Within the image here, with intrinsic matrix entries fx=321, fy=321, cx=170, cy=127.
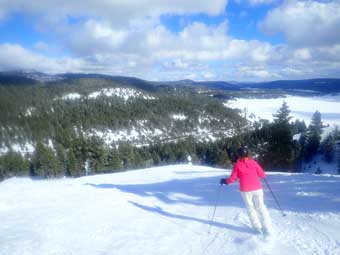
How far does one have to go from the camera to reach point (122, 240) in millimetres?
8219

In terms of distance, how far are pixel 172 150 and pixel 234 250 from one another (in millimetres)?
76589

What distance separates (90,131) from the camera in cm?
14638

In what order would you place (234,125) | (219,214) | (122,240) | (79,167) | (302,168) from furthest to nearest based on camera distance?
(234,125) < (302,168) < (79,167) < (219,214) < (122,240)

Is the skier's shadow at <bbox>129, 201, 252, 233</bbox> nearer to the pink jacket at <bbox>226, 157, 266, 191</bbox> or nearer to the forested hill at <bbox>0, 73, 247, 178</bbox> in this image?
the pink jacket at <bbox>226, 157, 266, 191</bbox>

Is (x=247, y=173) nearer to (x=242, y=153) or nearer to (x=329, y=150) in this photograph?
(x=242, y=153)

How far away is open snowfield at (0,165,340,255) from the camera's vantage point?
24.5ft

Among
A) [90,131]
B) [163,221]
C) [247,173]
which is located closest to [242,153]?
[247,173]

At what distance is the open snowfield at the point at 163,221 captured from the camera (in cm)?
746

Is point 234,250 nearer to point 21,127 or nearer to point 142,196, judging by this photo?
point 142,196

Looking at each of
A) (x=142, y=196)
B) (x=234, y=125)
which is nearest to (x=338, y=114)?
(x=234, y=125)

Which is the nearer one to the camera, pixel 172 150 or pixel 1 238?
pixel 1 238

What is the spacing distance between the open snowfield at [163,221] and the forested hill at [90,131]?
4009cm

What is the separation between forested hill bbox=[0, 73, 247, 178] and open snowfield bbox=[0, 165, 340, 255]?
40.1m

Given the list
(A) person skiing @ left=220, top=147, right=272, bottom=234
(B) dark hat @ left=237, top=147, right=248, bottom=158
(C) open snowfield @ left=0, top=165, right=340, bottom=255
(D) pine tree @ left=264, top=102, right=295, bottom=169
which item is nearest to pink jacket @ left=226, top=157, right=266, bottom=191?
(A) person skiing @ left=220, top=147, right=272, bottom=234
